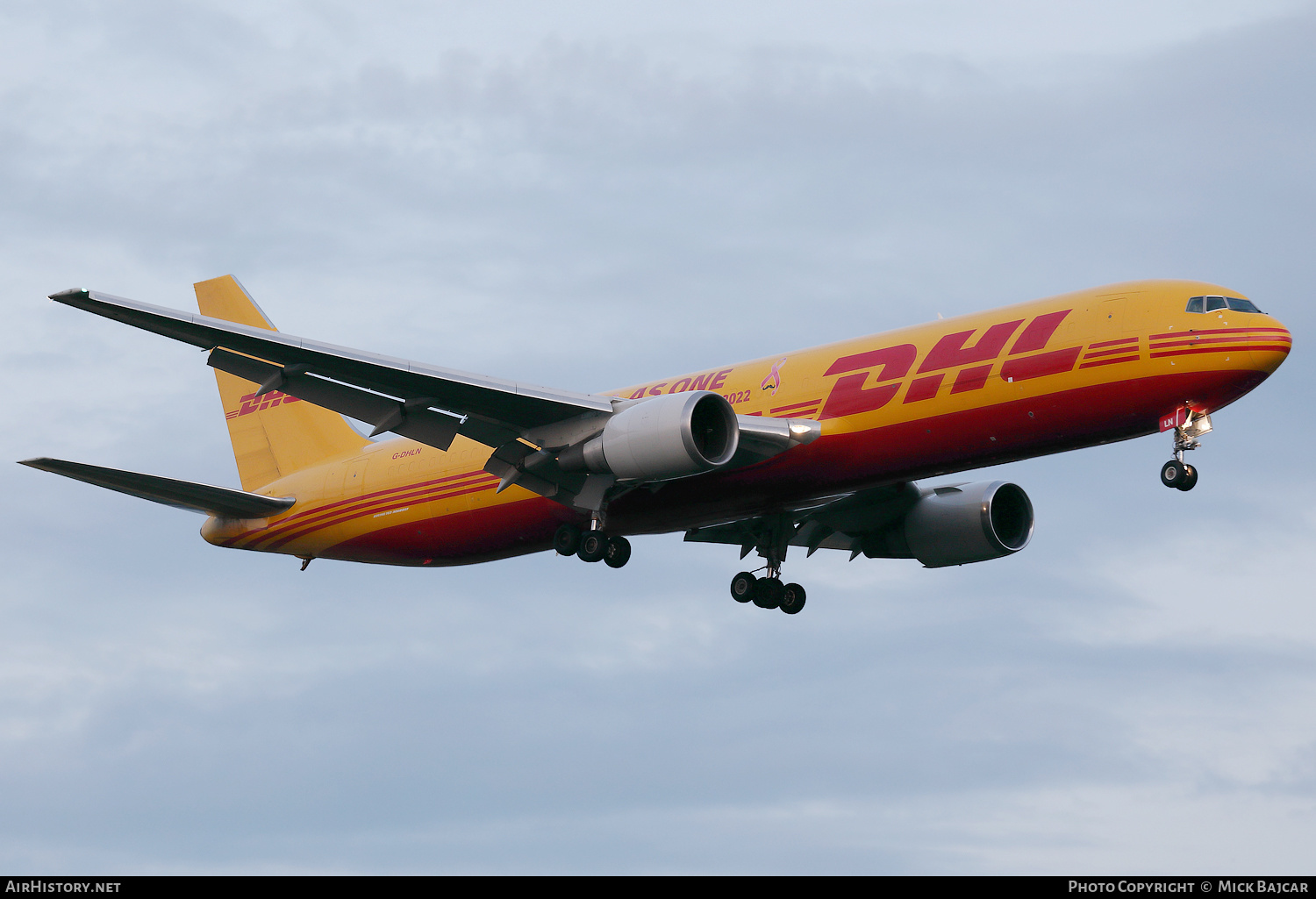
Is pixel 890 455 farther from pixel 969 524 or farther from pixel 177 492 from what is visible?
pixel 177 492

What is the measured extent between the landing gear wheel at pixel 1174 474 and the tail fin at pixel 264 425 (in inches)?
772

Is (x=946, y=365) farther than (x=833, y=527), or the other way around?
(x=833, y=527)

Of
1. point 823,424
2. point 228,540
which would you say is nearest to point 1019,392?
point 823,424

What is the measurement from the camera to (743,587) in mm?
35625

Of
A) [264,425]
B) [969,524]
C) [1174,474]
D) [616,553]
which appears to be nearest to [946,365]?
[1174,474]

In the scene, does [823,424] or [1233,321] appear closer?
[1233,321]

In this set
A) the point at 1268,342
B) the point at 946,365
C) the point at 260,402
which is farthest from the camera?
the point at 260,402

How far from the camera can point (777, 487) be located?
2977 centimetres

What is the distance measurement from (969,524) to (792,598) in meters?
4.54

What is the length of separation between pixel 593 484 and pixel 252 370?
282 inches

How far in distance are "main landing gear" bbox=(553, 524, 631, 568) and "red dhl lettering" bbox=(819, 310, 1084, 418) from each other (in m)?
5.25

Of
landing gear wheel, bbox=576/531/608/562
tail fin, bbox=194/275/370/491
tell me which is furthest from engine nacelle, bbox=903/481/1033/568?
tail fin, bbox=194/275/370/491

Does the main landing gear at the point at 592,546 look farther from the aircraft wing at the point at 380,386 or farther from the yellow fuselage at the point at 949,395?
the aircraft wing at the point at 380,386

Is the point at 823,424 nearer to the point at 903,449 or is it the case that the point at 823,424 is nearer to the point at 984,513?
the point at 903,449
